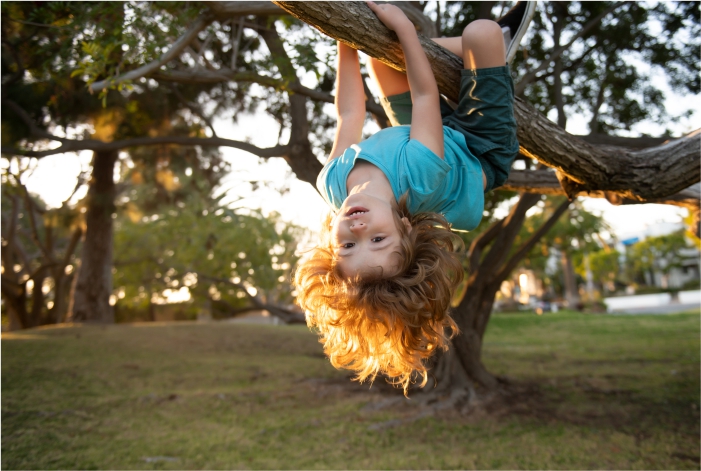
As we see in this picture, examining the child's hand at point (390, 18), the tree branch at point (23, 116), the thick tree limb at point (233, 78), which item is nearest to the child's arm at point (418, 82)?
the child's hand at point (390, 18)

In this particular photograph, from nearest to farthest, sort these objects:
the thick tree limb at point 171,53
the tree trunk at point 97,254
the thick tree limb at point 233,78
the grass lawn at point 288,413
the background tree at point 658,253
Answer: the thick tree limb at point 171,53 → the grass lawn at point 288,413 → the thick tree limb at point 233,78 → the tree trunk at point 97,254 → the background tree at point 658,253

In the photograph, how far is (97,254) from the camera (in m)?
11.0

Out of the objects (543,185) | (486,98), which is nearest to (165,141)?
(543,185)

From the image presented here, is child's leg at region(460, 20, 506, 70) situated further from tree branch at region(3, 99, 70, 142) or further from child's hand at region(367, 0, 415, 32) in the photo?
tree branch at region(3, 99, 70, 142)

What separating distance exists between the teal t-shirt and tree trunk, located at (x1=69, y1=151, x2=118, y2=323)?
29.8ft

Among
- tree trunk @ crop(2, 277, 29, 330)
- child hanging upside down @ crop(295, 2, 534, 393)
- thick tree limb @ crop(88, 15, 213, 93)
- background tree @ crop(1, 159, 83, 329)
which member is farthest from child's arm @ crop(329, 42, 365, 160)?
tree trunk @ crop(2, 277, 29, 330)

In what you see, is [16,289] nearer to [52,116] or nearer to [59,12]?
[52,116]

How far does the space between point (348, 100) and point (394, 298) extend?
1049mm

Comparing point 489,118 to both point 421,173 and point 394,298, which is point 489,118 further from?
point 394,298

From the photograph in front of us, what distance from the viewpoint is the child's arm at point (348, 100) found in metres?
2.77

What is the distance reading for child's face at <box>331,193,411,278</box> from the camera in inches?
91.4

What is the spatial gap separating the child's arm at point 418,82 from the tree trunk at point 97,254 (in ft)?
30.6

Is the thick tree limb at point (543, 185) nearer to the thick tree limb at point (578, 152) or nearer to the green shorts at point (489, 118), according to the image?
the thick tree limb at point (578, 152)

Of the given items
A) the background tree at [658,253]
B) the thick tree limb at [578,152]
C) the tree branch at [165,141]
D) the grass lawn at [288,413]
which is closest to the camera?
the thick tree limb at [578,152]
